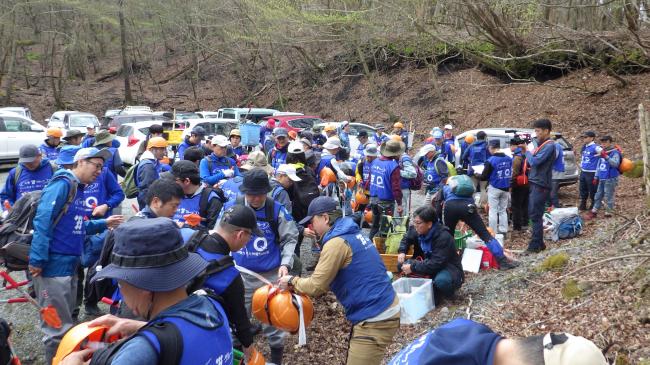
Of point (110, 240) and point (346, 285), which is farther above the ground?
point (110, 240)

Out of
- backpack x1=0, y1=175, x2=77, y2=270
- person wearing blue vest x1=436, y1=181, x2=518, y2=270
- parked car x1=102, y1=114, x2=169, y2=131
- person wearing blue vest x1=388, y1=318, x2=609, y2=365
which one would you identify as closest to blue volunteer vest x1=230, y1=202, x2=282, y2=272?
backpack x1=0, y1=175, x2=77, y2=270

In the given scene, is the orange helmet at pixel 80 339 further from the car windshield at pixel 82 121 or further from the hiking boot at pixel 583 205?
the car windshield at pixel 82 121

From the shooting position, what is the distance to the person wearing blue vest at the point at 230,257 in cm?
320

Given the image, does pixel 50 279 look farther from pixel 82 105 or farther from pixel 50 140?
pixel 82 105

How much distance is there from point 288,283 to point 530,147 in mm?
9158

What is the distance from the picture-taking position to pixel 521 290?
6.14m

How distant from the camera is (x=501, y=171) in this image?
908 cm

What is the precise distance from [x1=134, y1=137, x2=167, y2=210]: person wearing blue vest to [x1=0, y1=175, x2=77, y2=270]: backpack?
175cm

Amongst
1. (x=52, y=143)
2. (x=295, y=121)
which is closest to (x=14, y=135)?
(x=52, y=143)

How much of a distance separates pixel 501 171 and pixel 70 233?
7164mm

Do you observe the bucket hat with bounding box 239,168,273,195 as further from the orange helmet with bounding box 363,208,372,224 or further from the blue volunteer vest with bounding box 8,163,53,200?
the orange helmet with bounding box 363,208,372,224

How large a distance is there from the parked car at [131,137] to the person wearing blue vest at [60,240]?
11.5 meters

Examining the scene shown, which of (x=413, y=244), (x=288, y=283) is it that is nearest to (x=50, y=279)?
(x=288, y=283)

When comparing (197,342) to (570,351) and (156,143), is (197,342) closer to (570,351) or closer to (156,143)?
(570,351)
